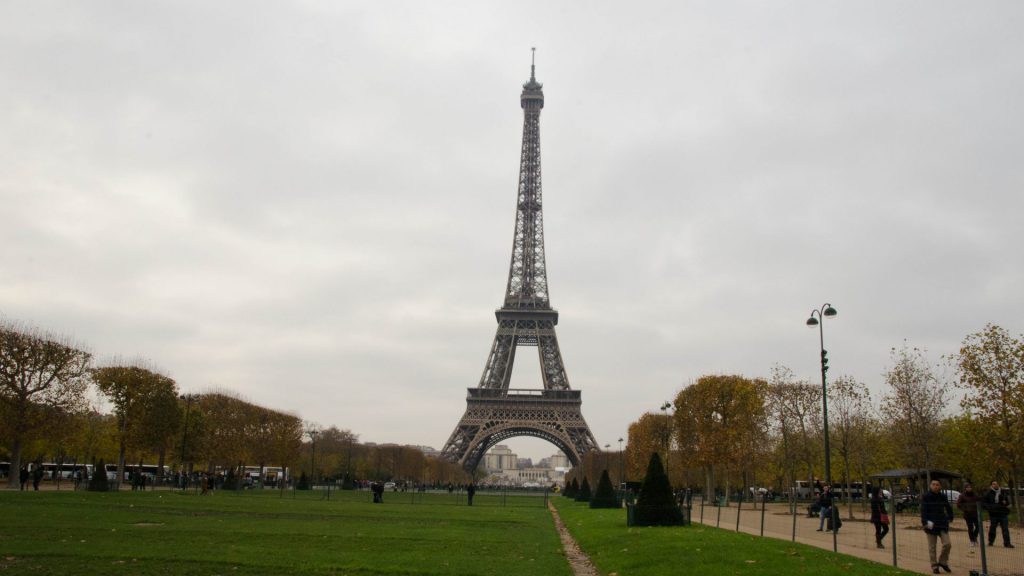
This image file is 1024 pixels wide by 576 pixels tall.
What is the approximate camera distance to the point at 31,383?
1890 inches

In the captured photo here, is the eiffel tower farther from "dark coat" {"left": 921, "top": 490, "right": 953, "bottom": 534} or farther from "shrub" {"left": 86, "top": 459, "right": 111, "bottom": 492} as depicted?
"dark coat" {"left": 921, "top": 490, "right": 953, "bottom": 534}

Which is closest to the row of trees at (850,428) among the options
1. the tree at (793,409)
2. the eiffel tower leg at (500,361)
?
the tree at (793,409)

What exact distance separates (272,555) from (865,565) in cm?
1250


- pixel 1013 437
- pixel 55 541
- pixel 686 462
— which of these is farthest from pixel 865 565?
pixel 686 462

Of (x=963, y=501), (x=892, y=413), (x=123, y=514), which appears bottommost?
(x=123, y=514)

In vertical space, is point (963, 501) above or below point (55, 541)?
above

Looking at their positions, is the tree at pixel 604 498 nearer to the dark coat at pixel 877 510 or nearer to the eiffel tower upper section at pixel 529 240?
the dark coat at pixel 877 510

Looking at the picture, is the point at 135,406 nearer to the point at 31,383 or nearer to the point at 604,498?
the point at 31,383

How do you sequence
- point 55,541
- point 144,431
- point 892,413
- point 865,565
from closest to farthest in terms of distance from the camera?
point 865,565 → point 55,541 → point 892,413 → point 144,431

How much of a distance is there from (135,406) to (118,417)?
1.75 metres

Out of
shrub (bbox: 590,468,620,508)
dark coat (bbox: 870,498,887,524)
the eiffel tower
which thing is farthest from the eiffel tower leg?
dark coat (bbox: 870,498,887,524)

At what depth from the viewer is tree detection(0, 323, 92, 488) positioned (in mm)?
45781

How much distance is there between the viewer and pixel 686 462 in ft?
199

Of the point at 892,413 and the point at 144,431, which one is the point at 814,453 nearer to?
the point at 892,413
